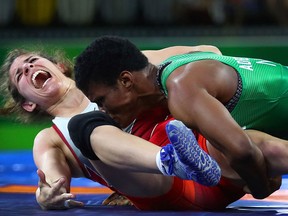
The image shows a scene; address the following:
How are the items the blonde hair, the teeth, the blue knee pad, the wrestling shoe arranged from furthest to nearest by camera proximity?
the blonde hair
the teeth
the blue knee pad
the wrestling shoe

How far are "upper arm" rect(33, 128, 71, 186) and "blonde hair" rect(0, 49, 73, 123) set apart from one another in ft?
0.81

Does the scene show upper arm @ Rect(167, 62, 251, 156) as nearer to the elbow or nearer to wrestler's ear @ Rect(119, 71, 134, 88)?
the elbow

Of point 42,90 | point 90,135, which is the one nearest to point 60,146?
point 42,90

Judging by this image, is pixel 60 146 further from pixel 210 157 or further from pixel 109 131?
pixel 210 157

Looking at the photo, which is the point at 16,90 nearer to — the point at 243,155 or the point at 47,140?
the point at 47,140

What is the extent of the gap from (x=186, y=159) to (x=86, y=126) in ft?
1.50

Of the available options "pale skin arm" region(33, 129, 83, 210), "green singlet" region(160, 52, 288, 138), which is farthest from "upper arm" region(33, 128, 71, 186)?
"green singlet" region(160, 52, 288, 138)

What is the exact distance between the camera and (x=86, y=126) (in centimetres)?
321

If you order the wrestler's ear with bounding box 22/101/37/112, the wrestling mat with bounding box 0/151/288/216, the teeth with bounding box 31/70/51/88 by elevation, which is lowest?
the wrestling mat with bounding box 0/151/288/216

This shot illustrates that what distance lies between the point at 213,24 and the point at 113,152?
452 centimetres

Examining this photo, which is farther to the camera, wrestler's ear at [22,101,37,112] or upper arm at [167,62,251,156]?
wrestler's ear at [22,101,37,112]

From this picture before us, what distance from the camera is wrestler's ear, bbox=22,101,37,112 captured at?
4.04 metres

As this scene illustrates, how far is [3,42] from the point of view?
6988 millimetres

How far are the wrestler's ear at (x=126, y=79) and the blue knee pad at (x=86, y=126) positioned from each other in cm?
13
